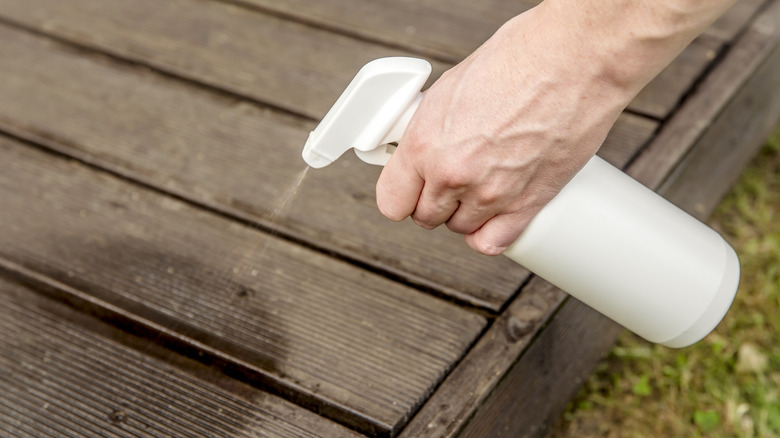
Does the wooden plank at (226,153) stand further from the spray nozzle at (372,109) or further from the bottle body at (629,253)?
the spray nozzle at (372,109)

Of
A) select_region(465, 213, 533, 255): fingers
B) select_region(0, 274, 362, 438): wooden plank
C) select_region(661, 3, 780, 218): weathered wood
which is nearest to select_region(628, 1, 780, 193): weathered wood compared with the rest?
select_region(661, 3, 780, 218): weathered wood

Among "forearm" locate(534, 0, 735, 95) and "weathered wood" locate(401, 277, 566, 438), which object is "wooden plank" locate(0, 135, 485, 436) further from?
"forearm" locate(534, 0, 735, 95)

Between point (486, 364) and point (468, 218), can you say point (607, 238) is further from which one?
point (486, 364)

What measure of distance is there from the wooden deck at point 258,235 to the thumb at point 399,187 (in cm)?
26

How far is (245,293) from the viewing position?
109 centimetres

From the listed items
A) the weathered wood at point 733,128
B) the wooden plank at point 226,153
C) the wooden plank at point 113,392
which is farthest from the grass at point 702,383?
the wooden plank at point 113,392

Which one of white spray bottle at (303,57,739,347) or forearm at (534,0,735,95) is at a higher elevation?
forearm at (534,0,735,95)

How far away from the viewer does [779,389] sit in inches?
50.7

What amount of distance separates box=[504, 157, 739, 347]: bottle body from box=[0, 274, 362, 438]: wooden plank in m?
0.34

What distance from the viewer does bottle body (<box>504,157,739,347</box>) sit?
0.82 meters

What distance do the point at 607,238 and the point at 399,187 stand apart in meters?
0.23

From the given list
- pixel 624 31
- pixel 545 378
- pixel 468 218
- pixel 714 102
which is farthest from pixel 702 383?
pixel 624 31

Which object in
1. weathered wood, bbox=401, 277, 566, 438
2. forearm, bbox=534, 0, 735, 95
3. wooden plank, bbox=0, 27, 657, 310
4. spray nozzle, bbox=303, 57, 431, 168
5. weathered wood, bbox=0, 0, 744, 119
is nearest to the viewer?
forearm, bbox=534, 0, 735, 95

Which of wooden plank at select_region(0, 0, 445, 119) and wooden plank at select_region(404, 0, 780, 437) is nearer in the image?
wooden plank at select_region(404, 0, 780, 437)
